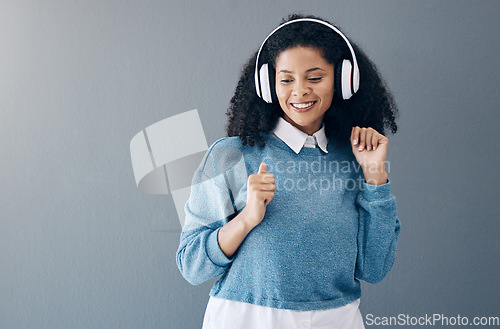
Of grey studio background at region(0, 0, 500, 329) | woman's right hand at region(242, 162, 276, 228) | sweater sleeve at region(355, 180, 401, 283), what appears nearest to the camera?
woman's right hand at region(242, 162, 276, 228)

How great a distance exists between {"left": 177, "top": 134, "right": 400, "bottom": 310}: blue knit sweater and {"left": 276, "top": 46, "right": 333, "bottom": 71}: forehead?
0.17 meters

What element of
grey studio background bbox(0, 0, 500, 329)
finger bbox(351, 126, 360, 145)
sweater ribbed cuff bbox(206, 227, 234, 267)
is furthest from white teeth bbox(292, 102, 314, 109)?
grey studio background bbox(0, 0, 500, 329)

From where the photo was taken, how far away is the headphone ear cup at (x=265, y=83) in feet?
3.10

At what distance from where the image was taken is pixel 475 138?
1.52 metres

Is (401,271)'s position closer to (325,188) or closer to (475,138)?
(475,138)

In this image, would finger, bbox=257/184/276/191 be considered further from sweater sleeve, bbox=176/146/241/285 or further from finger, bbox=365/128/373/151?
finger, bbox=365/128/373/151

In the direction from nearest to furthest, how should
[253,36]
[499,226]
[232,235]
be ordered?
[232,235] < [499,226] < [253,36]

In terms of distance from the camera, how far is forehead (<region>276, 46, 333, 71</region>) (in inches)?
35.5

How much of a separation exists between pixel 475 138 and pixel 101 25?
1.41 meters

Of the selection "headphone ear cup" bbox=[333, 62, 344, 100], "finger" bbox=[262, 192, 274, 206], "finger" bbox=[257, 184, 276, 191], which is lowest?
"finger" bbox=[262, 192, 274, 206]

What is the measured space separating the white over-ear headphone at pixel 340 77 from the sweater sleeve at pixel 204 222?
0.19 meters

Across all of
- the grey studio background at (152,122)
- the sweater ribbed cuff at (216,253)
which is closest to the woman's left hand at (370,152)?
the sweater ribbed cuff at (216,253)

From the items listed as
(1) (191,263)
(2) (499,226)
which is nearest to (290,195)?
(1) (191,263)

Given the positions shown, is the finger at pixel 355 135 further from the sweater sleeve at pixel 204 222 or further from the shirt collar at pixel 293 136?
the sweater sleeve at pixel 204 222
